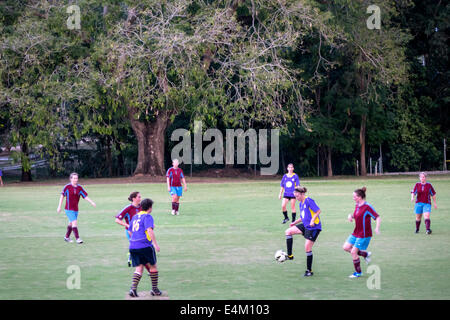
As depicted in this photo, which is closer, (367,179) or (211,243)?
(211,243)

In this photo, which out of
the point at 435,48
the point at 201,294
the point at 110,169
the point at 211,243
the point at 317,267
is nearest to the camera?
the point at 201,294

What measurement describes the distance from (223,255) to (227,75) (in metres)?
26.1

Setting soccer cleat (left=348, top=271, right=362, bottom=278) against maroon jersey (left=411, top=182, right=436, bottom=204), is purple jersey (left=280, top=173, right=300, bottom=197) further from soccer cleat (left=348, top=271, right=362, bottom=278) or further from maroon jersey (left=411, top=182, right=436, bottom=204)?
soccer cleat (left=348, top=271, right=362, bottom=278)

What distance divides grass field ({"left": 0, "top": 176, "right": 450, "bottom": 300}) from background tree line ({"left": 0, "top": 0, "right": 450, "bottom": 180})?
13.1 m

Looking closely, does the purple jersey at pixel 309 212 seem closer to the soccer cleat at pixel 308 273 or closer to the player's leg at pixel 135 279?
the soccer cleat at pixel 308 273

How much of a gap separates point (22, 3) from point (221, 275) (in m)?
36.6

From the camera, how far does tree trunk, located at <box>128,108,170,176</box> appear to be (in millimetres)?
43875

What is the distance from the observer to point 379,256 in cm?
1394

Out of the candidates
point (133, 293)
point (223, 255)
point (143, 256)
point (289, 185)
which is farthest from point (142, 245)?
point (289, 185)

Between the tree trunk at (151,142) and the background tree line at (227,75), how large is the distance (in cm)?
7

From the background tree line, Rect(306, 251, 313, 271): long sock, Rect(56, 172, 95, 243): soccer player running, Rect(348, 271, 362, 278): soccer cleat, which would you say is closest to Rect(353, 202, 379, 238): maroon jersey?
Rect(348, 271, 362, 278): soccer cleat

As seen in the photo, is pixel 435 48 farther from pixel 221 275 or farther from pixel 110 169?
pixel 221 275

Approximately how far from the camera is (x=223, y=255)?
14.2 meters

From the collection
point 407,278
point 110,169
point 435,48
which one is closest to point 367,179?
point 435,48
